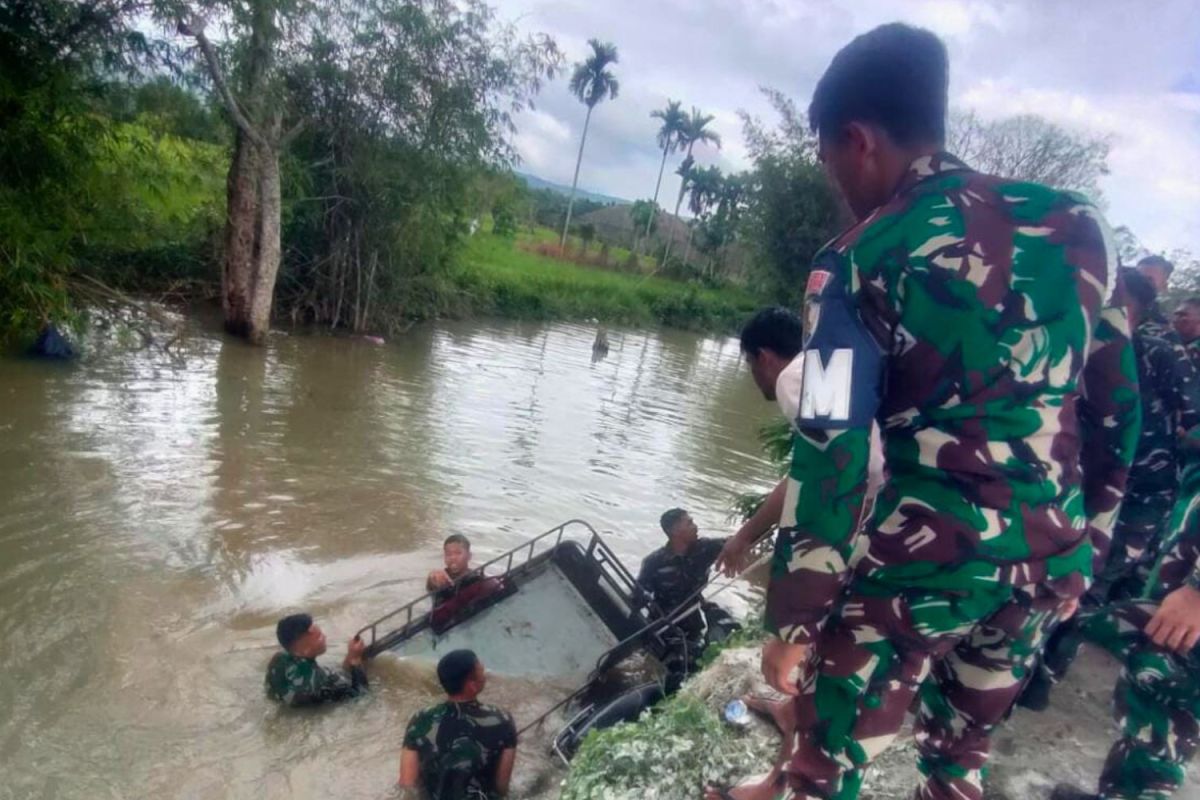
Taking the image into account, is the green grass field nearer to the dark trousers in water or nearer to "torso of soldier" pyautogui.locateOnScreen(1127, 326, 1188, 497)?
the dark trousers in water

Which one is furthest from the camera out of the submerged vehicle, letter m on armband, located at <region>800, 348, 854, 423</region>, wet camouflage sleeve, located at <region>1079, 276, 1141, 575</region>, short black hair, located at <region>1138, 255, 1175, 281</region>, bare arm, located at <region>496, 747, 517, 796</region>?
the submerged vehicle

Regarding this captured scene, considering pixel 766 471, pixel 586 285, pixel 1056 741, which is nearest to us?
pixel 1056 741

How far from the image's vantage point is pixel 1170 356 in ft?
9.61

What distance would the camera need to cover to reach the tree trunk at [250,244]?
1566 centimetres

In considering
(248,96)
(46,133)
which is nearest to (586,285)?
(248,96)

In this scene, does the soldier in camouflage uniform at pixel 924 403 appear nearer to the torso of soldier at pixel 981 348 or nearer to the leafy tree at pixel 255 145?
the torso of soldier at pixel 981 348

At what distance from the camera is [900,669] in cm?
165

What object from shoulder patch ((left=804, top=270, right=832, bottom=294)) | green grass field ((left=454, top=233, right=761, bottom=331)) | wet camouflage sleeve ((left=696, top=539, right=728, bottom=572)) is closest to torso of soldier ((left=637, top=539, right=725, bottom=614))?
wet camouflage sleeve ((left=696, top=539, right=728, bottom=572))

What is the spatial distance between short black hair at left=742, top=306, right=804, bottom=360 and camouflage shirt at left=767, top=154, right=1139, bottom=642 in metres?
1.00

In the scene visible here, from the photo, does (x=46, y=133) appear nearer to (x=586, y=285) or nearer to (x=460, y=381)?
(x=460, y=381)

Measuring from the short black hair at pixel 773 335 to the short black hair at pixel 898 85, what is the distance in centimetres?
99

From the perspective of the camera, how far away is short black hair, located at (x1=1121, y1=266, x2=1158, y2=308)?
2.96 metres

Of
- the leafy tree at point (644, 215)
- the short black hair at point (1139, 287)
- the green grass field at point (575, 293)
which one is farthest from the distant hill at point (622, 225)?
the short black hair at point (1139, 287)

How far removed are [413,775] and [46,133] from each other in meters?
8.65
